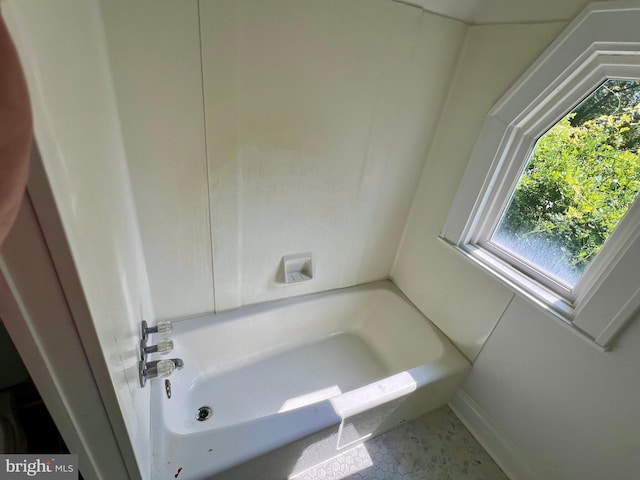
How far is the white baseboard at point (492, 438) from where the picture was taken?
128 cm

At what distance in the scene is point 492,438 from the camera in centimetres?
138

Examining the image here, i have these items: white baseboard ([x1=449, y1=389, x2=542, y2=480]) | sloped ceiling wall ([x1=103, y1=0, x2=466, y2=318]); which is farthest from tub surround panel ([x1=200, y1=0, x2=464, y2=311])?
white baseboard ([x1=449, y1=389, x2=542, y2=480])

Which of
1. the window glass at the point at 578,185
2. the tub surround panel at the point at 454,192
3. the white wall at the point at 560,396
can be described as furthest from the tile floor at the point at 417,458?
the window glass at the point at 578,185

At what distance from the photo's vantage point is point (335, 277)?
1.78 meters

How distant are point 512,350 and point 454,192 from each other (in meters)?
0.78

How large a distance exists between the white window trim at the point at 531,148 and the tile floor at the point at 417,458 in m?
0.82

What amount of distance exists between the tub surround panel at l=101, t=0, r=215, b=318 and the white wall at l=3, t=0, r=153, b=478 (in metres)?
0.07

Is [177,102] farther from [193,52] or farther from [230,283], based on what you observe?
[230,283]

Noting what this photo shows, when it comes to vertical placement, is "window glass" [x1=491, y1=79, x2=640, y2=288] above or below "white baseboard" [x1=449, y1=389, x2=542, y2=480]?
above

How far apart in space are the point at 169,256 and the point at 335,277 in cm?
93

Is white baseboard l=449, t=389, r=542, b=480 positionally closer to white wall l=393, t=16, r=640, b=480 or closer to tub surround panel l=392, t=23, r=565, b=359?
white wall l=393, t=16, r=640, b=480

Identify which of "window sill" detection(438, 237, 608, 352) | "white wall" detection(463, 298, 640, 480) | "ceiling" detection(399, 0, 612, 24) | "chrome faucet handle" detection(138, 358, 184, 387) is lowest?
"white wall" detection(463, 298, 640, 480)

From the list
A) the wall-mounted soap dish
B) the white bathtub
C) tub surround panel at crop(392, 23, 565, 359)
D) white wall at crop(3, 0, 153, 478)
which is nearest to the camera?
white wall at crop(3, 0, 153, 478)

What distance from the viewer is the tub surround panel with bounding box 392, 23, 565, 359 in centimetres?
115
